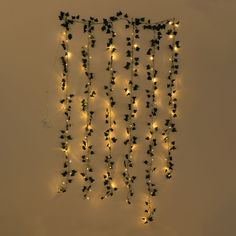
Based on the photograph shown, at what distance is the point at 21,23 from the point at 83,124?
98cm

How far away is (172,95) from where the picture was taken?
3568 millimetres

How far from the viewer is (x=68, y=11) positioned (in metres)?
3.41

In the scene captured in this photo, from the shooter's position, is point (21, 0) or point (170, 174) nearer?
point (21, 0)

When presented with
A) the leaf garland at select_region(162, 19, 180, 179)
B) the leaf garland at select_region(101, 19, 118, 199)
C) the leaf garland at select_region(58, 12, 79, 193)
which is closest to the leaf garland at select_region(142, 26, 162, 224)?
the leaf garland at select_region(162, 19, 180, 179)

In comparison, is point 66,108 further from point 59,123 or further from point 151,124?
point 151,124

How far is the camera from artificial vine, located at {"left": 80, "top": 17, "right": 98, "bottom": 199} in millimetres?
3430

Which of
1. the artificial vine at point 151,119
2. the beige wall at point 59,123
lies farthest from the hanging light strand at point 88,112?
the artificial vine at point 151,119

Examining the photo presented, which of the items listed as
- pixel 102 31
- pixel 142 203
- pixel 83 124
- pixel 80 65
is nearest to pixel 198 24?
pixel 102 31

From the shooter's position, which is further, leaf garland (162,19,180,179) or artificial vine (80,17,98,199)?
leaf garland (162,19,180,179)

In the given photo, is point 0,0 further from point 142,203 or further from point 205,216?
point 205,216

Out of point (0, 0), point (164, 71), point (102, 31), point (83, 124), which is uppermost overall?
point (0, 0)

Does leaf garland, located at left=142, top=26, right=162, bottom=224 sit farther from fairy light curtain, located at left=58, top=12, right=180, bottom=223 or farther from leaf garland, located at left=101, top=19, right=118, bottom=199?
leaf garland, located at left=101, top=19, right=118, bottom=199

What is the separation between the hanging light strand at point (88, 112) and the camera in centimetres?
343

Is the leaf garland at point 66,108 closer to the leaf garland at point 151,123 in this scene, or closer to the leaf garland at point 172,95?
the leaf garland at point 151,123
